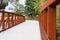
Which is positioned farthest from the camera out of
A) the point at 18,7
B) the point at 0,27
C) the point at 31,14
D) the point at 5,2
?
the point at 5,2

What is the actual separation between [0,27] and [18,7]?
62.7 ft

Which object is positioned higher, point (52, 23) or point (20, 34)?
point (52, 23)

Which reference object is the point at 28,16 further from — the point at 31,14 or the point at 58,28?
the point at 58,28

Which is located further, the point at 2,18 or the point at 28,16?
the point at 28,16

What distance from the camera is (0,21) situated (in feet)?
30.2

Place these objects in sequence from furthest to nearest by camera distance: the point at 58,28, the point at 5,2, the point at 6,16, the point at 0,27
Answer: the point at 5,2 < the point at 6,16 < the point at 0,27 < the point at 58,28

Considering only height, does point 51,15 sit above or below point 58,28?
above

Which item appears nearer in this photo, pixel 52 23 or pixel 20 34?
pixel 52 23

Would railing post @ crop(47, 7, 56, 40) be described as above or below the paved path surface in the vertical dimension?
above

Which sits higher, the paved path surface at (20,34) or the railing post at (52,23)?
the railing post at (52,23)

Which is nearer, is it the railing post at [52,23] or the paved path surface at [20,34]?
the railing post at [52,23]

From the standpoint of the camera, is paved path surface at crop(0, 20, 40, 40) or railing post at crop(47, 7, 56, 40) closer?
railing post at crop(47, 7, 56, 40)

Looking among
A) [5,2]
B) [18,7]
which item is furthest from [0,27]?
[5,2]

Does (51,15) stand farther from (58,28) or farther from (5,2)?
(5,2)
